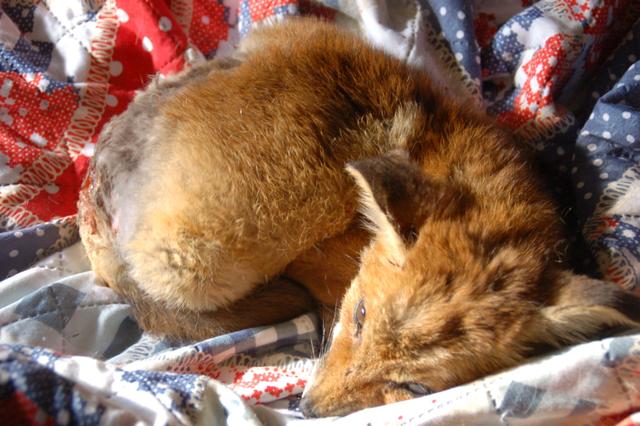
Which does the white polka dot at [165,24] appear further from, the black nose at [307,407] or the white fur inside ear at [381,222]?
the black nose at [307,407]

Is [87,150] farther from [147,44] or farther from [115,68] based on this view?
[147,44]

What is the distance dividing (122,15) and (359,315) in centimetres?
206

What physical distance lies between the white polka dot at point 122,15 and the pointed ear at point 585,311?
238 cm

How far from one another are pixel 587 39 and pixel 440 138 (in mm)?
1045

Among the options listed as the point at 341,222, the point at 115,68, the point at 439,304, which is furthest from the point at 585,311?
the point at 115,68

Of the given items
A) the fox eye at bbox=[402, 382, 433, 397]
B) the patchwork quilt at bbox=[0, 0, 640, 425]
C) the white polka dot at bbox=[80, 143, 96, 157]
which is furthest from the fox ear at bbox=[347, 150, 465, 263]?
the white polka dot at bbox=[80, 143, 96, 157]

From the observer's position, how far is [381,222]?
69.7 inches

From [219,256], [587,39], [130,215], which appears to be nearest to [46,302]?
[130,215]

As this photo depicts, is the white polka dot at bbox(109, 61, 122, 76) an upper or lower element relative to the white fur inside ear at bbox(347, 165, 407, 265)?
upper

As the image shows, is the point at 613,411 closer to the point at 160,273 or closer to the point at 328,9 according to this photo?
the point at 160,273

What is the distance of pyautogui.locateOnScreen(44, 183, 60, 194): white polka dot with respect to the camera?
264 cm

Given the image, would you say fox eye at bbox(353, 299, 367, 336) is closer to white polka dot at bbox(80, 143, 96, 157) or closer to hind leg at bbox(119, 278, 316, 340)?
hind leg at bbox(119, 278, 316, 340)

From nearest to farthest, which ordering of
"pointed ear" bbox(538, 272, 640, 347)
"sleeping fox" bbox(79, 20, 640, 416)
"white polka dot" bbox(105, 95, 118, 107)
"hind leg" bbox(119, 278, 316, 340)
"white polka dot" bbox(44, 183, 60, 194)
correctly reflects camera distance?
"pointed ear" bbox(538, 272, 640, 347)
"sleeping fox" bbox(79, 20, 640, 416)
"hind leg" bbox(119, 278, 316, 340)
"white polka dot" bbox(44, 183, 60, 194)
"white polka dot" bbox(105, 95, 118, 107)

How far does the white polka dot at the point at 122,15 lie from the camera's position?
2838 mm
